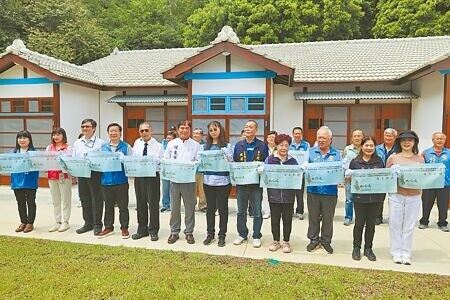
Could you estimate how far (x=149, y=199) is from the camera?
5.02m

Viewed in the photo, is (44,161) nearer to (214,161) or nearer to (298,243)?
(214,161)

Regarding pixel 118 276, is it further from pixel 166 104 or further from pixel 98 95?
pixel 98 95

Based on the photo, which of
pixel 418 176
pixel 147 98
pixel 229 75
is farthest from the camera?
pixel 147 98

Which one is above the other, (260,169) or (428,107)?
(428,107)

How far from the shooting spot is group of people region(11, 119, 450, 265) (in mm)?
4254

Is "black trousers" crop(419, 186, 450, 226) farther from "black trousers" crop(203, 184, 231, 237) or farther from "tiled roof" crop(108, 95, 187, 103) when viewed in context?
"tiled roof" crop(108, 95, 187, 103)

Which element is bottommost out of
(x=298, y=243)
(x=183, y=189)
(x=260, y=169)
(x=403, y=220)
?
(x=298, y=243)

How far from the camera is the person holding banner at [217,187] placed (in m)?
4.76

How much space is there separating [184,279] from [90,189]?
249cm

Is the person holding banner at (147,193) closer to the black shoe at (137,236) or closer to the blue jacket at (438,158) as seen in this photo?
the black shoe at (137,236)

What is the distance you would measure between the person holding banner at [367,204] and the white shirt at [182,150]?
2101 mm

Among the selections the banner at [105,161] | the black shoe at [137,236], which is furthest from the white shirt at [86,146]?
the black shoe at [137,236]

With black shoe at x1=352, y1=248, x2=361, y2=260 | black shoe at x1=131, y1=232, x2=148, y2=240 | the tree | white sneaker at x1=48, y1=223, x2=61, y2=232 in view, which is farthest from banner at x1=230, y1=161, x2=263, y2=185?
the tree

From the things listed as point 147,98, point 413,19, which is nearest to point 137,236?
point 147,98
